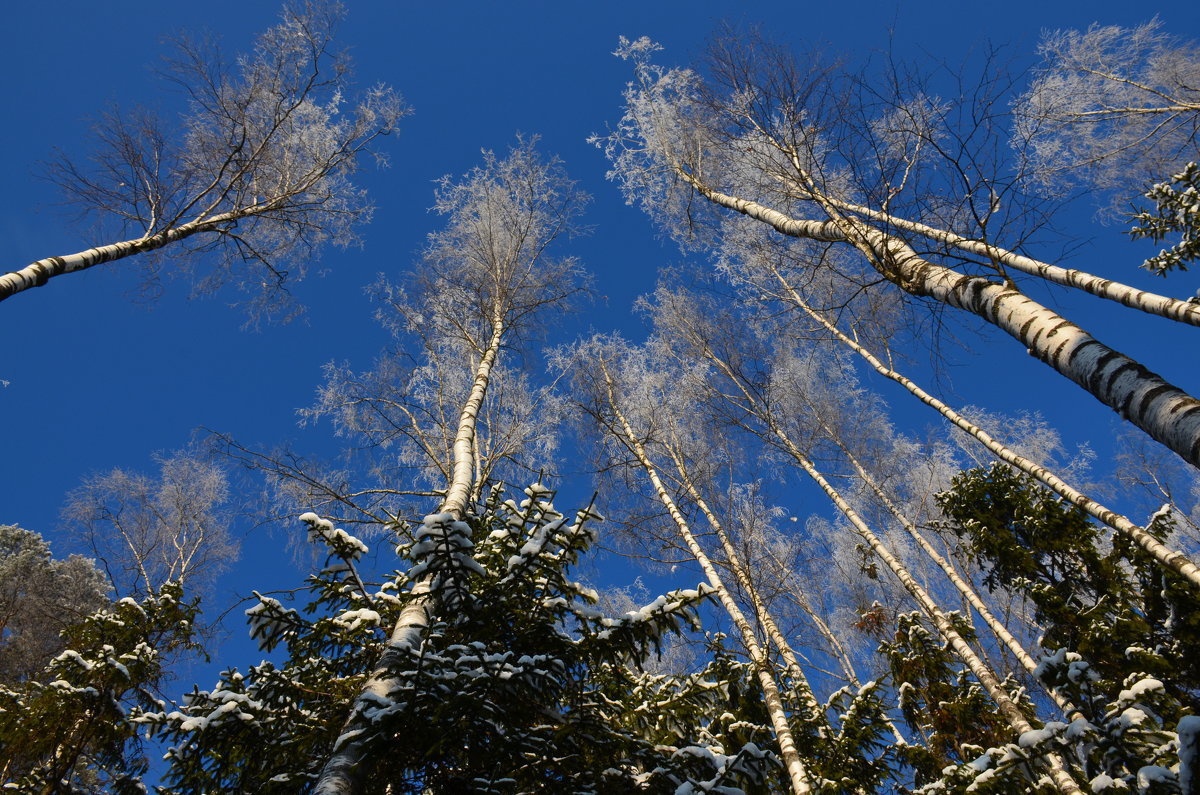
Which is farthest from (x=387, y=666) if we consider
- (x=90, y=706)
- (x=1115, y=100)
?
(x=1115, y=100)

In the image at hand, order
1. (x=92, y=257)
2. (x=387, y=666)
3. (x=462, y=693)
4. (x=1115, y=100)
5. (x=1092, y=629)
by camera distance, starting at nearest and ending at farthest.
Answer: (x=462, y=693)
(x=387, y=666)
(x=92, y=257)
(x=1092, y=629)
(x=1115, y=100)

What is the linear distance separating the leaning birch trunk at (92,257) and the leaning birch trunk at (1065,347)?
5.78 meters

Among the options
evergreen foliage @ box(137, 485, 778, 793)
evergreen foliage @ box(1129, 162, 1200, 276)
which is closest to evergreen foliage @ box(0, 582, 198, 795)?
evergreen foliage @ box(137, 485, 778, 793)

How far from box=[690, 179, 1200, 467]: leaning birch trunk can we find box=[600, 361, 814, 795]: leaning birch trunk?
2.19 meters

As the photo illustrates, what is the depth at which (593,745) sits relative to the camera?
3.60 meters

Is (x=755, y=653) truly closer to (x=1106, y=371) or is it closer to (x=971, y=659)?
(x=971, y=659)

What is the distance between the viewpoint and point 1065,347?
8.64 ft

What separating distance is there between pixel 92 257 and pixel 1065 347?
7.00m

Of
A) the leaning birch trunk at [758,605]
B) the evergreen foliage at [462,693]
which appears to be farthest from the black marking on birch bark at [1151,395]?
the leaning birch trunk at [758,605]

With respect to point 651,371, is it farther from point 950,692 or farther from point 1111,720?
point 1111,720

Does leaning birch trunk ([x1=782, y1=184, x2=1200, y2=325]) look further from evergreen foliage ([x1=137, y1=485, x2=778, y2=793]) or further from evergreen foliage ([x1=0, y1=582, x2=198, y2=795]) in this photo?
evergreen foliage ([x1=0, y1=582, x2=198, y2=795])

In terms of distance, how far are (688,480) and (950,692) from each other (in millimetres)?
A: 4076

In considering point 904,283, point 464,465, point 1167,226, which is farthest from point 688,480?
point 1167,226

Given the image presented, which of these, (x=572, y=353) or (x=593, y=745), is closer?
(x=593, y=745)
